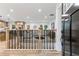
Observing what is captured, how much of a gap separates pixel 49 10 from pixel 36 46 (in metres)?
1.24

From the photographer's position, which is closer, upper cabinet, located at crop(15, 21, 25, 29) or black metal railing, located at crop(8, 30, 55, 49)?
upper cabinet, located at crop(15, 21, 25, 29)

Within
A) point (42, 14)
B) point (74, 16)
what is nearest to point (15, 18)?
point (42, 14)

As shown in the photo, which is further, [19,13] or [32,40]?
[32,40]

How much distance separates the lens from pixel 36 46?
4.55 meters

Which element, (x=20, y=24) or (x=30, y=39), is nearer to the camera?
(x=20, y=24)

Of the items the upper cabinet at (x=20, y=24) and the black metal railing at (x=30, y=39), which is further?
the black metal railing at (x=30, y=39)

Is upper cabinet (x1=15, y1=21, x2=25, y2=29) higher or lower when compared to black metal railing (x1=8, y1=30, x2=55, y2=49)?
higher

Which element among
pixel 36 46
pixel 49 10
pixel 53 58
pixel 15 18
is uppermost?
pixel 49 10

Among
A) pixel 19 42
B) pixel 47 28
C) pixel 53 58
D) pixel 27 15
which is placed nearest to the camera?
pixel 53 58

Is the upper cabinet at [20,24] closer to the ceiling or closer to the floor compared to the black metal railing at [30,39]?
closer to the ceiling

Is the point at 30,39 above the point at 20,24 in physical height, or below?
below

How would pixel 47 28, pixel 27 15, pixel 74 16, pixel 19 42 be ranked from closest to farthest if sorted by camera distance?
pixel 74 16 < pixel 47 28 < pixel 27 15 < pixel 19 42

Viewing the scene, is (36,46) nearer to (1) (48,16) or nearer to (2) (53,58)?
(1) (48,16)

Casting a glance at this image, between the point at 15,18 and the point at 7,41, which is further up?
the point at 15,18
